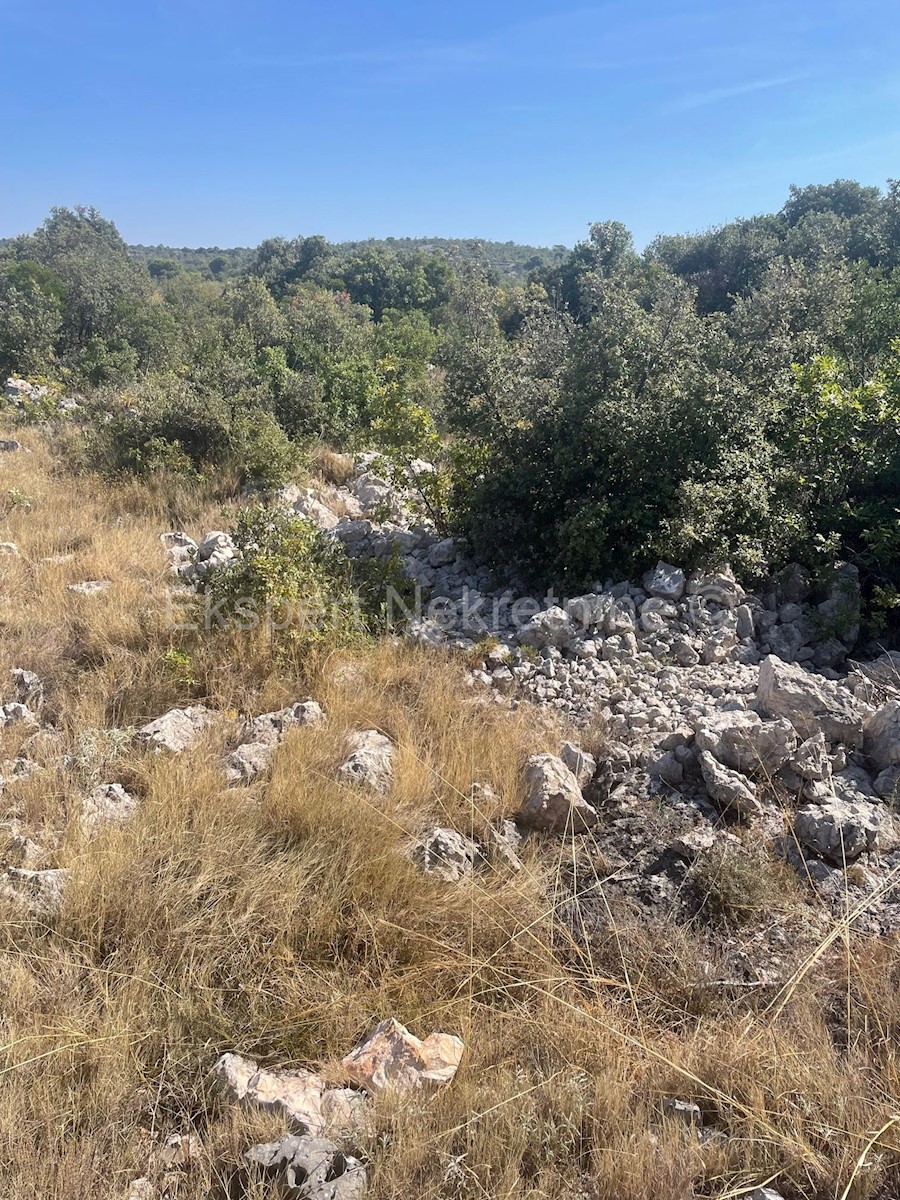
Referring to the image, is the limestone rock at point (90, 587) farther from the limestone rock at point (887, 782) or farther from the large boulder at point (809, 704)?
the limestone rock at point (887, 782)

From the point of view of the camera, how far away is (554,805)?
3.07m

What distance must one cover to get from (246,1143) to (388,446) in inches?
229

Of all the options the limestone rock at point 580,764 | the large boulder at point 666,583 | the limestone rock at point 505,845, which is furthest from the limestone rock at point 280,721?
the large boulder at point 666,583

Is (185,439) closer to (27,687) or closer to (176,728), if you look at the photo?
(27,687)

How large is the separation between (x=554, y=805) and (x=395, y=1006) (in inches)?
43.0

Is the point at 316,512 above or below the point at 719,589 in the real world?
above

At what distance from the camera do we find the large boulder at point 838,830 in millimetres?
2814

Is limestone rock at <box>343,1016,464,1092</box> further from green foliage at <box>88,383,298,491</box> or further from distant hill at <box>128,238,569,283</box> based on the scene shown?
distant hill at <box>128,238,569,283</box>

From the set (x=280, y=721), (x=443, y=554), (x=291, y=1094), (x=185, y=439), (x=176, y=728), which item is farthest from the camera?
(x=185, y=439)

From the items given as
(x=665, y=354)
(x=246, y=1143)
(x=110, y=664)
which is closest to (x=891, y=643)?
(x=665, y=354)

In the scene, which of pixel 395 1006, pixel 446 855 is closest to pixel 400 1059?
pixel 395 1006

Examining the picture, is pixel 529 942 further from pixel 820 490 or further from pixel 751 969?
pixel 820 490

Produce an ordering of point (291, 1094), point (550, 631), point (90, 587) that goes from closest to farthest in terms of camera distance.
A: point (291, 1094)
point (550, 631)
point (90, 587)

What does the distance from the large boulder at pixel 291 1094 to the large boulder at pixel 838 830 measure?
2062mm
